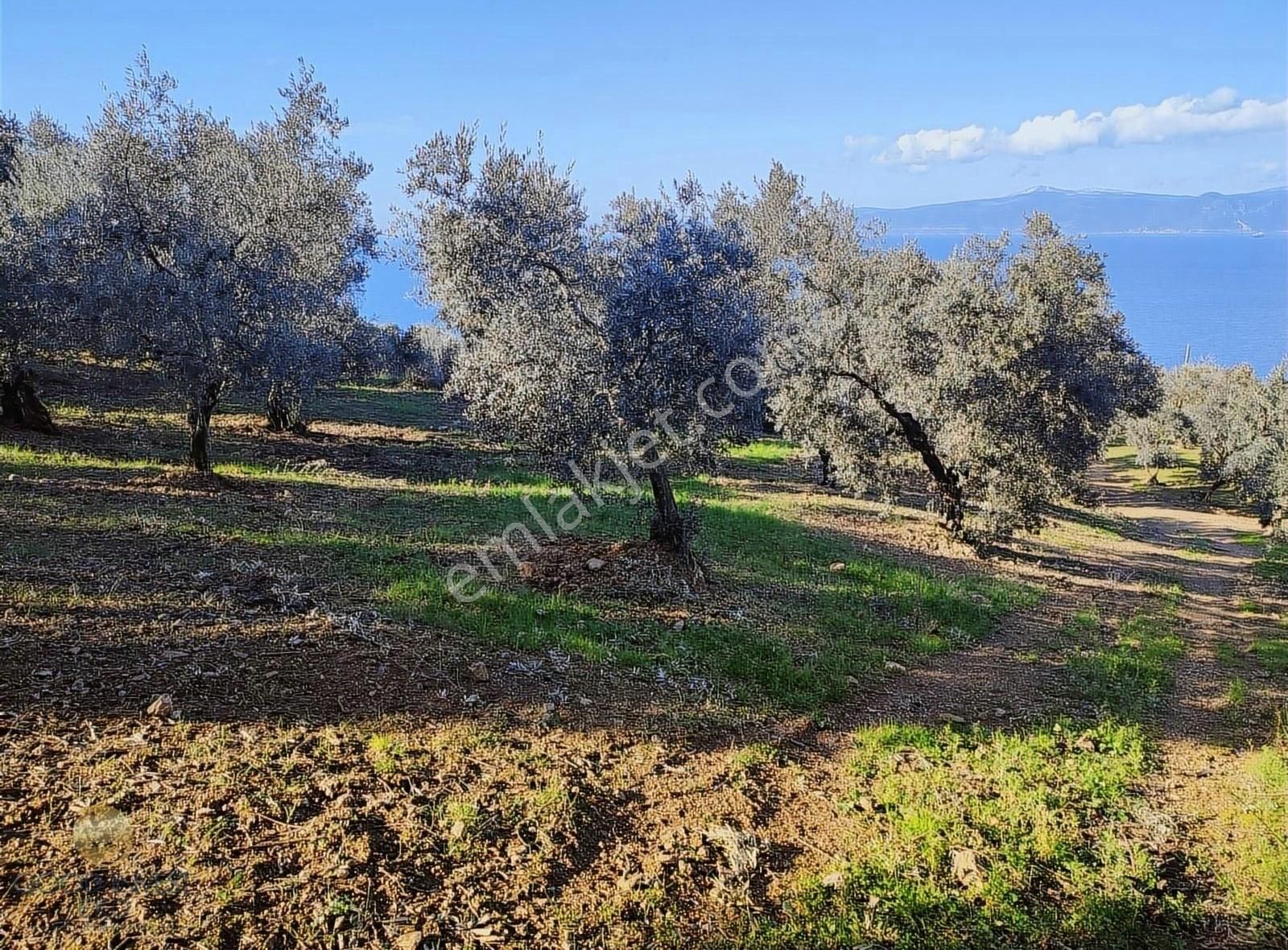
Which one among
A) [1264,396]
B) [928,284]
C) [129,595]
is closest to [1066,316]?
[928,284]

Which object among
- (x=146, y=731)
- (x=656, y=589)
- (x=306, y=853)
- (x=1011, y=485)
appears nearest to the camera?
(x=306, y=853)

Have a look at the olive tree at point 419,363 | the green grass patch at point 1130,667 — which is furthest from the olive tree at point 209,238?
the olive tree at point 419,363

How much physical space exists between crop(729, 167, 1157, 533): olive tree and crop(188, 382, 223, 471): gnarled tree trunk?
13.4 metres

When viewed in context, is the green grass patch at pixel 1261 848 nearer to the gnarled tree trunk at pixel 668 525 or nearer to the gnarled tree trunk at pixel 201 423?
the gnarled tree trunk at pixel 668 525

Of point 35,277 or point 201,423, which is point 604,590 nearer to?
point 201,423

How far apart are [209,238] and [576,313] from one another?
10.9 meters

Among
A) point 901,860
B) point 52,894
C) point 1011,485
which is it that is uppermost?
point 1011,485

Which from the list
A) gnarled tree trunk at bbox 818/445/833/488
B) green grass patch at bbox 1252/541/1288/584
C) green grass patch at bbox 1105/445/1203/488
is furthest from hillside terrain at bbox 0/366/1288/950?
green grass patch at bbox 1105/445/1203/488

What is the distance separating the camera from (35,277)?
1680cm

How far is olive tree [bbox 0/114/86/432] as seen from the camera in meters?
16.6

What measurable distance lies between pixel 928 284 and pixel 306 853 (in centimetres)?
2137

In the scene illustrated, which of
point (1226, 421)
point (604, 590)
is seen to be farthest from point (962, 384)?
point (1226, 421)

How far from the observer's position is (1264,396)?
44.7m

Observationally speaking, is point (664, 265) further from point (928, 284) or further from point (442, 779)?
point (928, 284)
